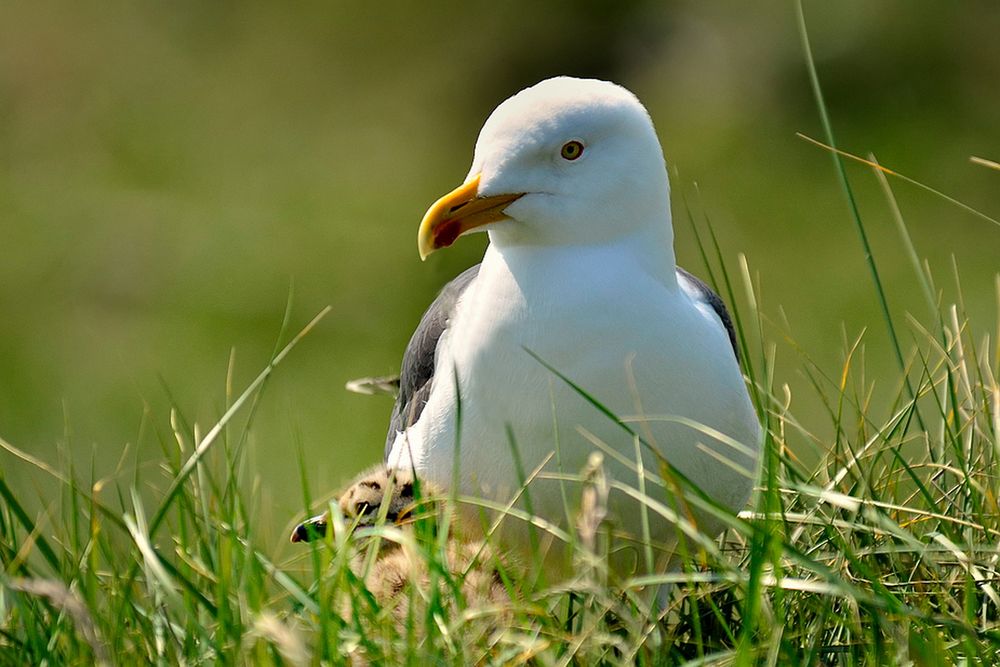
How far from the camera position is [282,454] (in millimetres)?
9812

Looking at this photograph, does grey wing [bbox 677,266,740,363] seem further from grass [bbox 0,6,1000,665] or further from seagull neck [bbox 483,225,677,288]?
grass [bbox 0,6,1000,665]

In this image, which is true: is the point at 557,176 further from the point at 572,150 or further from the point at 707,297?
the point at 707,297

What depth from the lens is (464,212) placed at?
3.57 m

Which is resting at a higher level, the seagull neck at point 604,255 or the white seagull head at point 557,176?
the white seagull head at point 557,176

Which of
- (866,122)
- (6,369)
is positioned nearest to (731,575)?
(866,122)

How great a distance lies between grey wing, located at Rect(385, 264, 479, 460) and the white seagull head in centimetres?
50

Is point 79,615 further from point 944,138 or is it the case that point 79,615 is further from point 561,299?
point 944,138

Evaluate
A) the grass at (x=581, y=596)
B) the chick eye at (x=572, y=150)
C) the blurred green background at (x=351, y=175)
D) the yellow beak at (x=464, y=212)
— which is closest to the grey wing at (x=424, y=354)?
the yellow beak at (x=464, y=212)

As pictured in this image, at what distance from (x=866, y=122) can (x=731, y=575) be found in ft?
26.4

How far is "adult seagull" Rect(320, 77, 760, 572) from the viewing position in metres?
3.49

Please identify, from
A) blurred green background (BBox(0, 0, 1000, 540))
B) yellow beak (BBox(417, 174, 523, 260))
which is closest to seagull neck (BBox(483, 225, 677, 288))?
yellow beak (BBox(417, 174, 523, 260))

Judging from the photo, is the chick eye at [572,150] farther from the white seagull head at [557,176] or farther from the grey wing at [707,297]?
the grey wing at [707,297]

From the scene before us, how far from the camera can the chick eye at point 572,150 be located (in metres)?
3.60

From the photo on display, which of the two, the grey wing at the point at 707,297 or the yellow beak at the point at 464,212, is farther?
the grey wing at the point at 707,297
